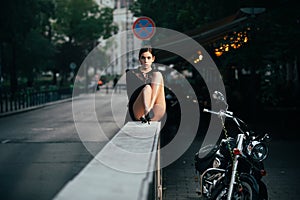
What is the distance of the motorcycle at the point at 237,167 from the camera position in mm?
4883

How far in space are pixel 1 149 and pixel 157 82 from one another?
865cm

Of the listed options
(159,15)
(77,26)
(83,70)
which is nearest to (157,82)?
(159,15)

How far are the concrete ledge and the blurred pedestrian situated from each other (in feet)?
0.68

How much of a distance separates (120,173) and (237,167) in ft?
9.12

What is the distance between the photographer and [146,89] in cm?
347

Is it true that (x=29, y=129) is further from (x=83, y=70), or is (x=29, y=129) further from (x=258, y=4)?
(x=83, y=70)

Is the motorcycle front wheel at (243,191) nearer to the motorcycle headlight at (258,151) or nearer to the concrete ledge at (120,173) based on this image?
the motorcycle headlight at (258,151)

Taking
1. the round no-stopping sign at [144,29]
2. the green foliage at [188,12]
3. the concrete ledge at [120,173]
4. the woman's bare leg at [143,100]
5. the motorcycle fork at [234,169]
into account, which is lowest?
the motorcycle fork at [234,169]

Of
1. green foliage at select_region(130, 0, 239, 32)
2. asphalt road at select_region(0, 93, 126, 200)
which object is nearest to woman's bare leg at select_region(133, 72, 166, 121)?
asphalt road at select_region(0, 93, 126, 200)

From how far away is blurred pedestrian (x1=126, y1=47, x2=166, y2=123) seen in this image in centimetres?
349

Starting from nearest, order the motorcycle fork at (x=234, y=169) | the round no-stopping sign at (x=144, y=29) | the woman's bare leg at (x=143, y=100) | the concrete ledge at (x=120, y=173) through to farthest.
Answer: the concrete ledge at (x=120, y=173)
the woman's bare leg at (x=143, y=100)
the motorcycle fork at (x=234, y=169)
the round no-stopping sign at (x=144, y=29)

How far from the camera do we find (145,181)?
2.48 m

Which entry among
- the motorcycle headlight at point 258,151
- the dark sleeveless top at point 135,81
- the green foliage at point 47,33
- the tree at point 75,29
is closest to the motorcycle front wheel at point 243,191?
the motorcycle headlight at point 258,151

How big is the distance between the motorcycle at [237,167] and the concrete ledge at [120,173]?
148 cm
